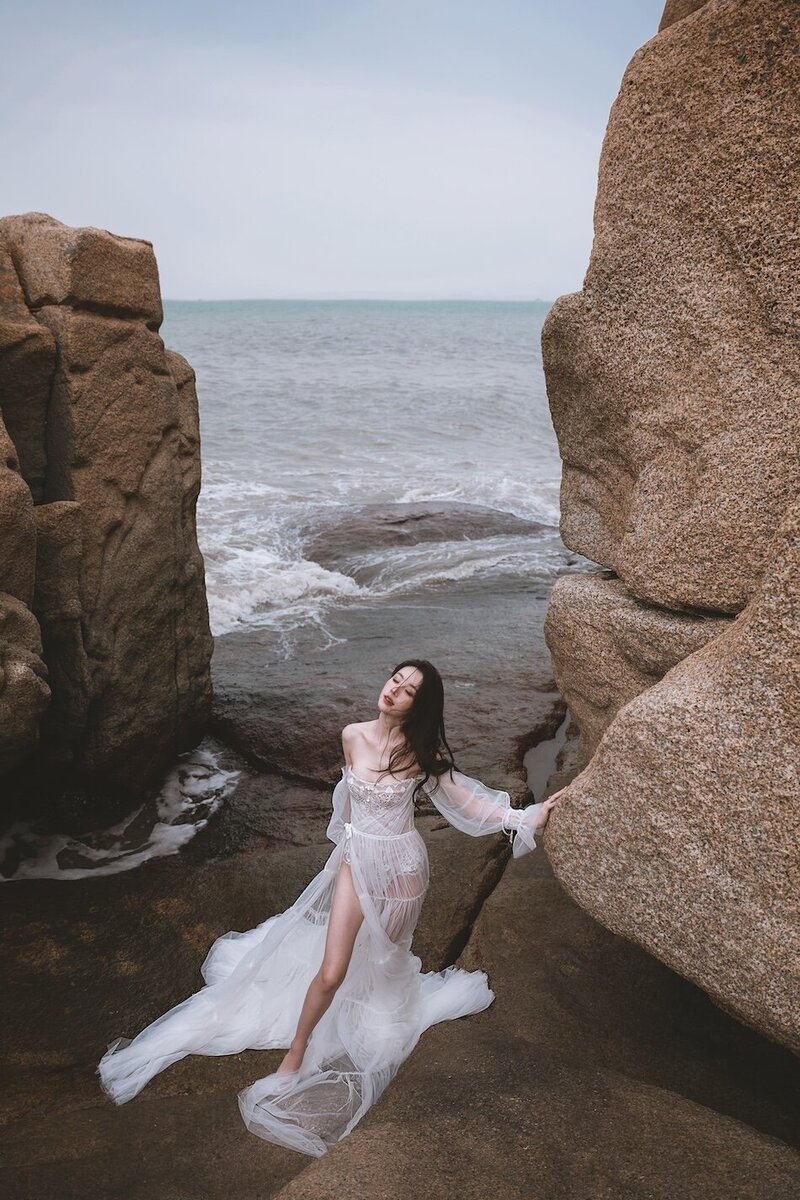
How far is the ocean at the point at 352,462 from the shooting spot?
983 cm

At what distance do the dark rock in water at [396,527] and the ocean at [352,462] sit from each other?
0.74 ft

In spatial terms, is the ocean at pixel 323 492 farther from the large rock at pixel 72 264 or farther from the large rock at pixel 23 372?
the large rock at pixel 72 264

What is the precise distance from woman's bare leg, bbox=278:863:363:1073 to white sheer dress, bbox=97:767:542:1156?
0.14ft

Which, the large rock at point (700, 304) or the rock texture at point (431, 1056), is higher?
the large rock at point (700, 304)

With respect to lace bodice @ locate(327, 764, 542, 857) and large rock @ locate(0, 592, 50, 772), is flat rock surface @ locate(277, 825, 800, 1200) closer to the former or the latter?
lace bodice @ locate(327, 764, 542, 857)

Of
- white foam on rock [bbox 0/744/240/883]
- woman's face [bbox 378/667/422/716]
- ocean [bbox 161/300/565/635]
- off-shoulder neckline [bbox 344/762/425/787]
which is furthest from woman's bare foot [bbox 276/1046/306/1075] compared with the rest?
ocean [bbox 161/300/565/635]

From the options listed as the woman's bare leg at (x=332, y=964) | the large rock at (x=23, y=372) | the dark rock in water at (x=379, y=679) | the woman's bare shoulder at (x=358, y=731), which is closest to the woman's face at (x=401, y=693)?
the woman's bare shoulder at (x=358, y=731)

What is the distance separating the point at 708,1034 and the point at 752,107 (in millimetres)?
3144

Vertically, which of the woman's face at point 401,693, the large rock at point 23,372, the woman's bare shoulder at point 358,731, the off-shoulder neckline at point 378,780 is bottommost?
the off-shoulder neckline at point 378,780

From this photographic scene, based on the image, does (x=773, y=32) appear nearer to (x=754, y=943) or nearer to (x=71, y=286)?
(x=754, y=943)

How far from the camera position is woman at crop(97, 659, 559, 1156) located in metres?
3.58

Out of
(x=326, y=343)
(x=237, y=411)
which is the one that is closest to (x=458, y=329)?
(x=326, y=343)

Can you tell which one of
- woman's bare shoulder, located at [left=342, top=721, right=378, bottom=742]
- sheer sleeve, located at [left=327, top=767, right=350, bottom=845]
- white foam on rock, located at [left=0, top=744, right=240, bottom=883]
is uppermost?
woman's bare shoulder, located at [left=342, top=721, right=378, bottom=742]

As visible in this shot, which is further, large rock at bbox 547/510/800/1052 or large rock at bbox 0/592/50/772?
large rock at bbox 0/592/50/772
